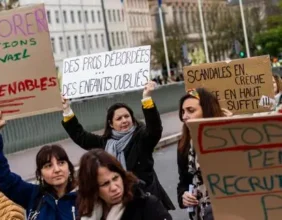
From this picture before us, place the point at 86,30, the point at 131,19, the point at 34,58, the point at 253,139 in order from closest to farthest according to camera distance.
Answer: the point at 253,139 → the point at 34,58 → the point at 86,30 → the point at 131,19

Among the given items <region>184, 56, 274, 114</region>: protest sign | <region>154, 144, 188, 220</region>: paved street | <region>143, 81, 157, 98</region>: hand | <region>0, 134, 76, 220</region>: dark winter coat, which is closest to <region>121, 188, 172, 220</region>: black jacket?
<region>0, 134, 76, 220</region>: dark winter coat

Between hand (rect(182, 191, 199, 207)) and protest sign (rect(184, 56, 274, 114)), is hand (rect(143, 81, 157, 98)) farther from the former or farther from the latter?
hand (rect(182, 191, 199, 207))

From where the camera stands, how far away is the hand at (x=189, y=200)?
5.19 m

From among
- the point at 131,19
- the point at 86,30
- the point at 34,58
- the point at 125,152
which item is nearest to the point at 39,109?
the point at 34,58

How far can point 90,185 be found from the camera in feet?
13.1

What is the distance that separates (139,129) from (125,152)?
205 mm

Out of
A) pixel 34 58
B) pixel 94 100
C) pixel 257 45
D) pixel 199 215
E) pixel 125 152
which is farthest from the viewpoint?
pixel 257 45

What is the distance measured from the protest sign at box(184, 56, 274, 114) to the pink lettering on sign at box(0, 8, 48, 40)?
1.67 metres

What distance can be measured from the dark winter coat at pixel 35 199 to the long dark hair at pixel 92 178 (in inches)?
26.8

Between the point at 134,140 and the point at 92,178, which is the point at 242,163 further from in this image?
the point at 134,140

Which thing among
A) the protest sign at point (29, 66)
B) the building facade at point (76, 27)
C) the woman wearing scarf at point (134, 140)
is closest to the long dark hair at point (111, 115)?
the woman wearing scarf at point (134, 140)

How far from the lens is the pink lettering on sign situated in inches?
257

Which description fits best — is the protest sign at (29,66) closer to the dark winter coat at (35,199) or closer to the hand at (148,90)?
Answer: the hand at (148,90)

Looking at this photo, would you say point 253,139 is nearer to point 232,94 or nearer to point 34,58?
point 34,58
